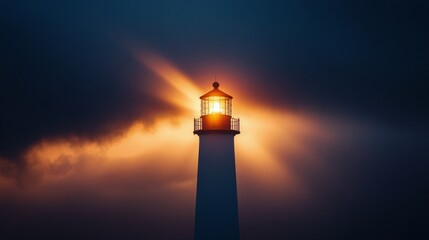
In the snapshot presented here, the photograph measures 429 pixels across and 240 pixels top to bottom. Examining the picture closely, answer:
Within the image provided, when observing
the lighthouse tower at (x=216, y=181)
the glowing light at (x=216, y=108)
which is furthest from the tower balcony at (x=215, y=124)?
the glowing light at (x=216, y=108)

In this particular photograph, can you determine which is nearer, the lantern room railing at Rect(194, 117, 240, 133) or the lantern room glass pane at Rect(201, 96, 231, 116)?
the lantern room railing at Rect(194, 117, 240, 133)

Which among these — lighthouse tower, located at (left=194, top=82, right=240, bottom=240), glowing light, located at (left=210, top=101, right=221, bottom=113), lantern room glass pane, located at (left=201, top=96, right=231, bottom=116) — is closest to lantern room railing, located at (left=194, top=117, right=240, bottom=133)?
lighthouse tower, located at (left=194, top=82, right=240, bottom=240)

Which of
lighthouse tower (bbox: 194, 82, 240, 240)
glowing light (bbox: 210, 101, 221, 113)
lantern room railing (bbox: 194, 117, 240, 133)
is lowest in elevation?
lighthouse tower (bbox: 194, 82, 240, 240)

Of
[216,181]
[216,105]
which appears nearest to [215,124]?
[216,105]

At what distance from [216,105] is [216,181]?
3.38 metres

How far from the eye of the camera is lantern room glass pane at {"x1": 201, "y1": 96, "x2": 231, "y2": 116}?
33.5 meters

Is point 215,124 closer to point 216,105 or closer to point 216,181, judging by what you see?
point 216,105

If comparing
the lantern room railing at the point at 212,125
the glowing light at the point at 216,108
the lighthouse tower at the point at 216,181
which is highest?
the glowing light at the point at 216,108

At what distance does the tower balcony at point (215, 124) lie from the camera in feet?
107

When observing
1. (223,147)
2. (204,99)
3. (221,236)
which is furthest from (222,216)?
(204,99)

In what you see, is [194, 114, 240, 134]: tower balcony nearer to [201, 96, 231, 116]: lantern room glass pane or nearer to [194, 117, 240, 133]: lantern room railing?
[194, 117, 240, 133]: lantern room railing

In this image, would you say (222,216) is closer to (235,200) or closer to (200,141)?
(235,200)

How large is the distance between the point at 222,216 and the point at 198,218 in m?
1.05

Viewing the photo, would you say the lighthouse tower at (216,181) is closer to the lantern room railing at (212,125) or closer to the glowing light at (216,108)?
the lantern room railing at (212,125)
